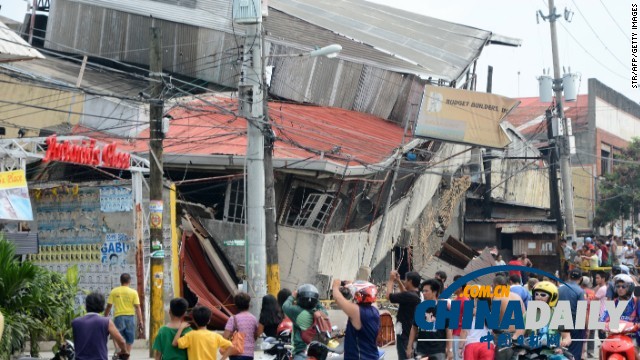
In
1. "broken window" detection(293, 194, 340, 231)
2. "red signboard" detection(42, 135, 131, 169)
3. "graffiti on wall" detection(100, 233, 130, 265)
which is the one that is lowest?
"graffiti on wall" detection(100, 233, 130, 265)

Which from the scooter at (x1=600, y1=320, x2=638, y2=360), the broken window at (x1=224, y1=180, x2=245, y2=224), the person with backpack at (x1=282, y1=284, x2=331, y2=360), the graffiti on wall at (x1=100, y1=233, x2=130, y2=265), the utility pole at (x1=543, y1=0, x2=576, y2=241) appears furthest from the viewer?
the utility pole at (x1=543, y1=0, x2=576, y2=241)

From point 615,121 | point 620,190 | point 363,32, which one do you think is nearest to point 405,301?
point 363,32

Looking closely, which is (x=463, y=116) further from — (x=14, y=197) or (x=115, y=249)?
(x=14, y=197)

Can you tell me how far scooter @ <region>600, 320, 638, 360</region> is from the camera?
13367mm

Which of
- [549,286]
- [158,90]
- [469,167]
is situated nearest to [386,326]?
[158,90]

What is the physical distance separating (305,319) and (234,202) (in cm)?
1629

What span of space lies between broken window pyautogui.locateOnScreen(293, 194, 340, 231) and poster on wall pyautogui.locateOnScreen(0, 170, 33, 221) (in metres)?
8.75

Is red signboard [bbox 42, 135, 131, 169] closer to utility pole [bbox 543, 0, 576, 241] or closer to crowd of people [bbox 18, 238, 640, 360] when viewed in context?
crowd of people [bbox 18, 238, 640, 360]

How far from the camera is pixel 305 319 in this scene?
13.0 meters

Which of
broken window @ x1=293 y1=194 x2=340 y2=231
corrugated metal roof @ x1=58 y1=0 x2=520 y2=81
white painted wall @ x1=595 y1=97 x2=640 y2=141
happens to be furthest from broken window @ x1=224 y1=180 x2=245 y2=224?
white painted wall @ x1=595 y1=97 x2=640 y2=141

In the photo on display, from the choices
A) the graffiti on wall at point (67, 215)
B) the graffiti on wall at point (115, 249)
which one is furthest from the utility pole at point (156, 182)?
the graffiti on wall at point (67, 215)

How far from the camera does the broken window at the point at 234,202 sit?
1139 inches

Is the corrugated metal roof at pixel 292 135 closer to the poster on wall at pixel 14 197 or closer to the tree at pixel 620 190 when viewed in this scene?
the poster on wall at pixel 14 197

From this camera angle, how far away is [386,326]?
71.3ft
